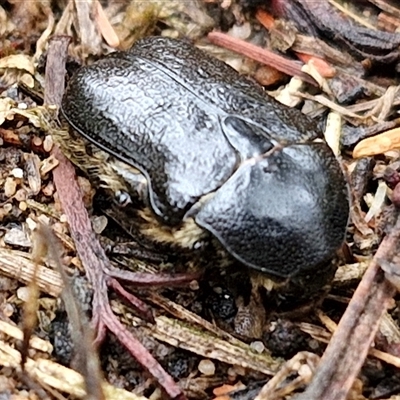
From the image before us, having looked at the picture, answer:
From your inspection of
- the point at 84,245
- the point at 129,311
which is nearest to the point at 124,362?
the point at 129,311

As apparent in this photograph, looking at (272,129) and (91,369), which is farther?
(272,129)

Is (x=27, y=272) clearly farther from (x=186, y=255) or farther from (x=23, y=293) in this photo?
(x=186, y=255)

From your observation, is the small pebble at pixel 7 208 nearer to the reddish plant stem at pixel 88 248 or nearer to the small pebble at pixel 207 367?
the reddish plant stem at pixel 88 248

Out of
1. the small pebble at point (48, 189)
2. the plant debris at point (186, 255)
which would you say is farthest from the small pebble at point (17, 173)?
the small pebble at point (48, 189)

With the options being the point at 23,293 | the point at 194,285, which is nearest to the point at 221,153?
the point at 194,285

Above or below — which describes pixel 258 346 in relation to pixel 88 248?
below

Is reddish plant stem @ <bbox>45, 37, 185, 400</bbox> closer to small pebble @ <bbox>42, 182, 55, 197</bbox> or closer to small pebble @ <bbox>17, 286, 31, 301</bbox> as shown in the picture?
small pebble @ <bbox>42, 182, 55, 197</bbox>

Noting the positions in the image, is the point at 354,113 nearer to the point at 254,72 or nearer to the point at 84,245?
the point at 254,72

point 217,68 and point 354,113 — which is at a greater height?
point 217,68
